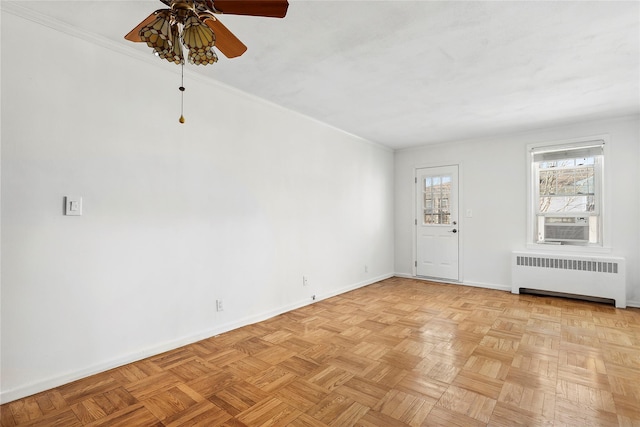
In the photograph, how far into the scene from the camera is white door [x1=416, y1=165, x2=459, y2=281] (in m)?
5.57

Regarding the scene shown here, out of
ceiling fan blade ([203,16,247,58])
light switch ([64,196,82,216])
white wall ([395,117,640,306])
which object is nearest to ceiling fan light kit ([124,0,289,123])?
ceiling fan blade ([203,16,247,58])

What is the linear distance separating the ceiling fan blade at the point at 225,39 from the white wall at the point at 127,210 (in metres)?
1.29

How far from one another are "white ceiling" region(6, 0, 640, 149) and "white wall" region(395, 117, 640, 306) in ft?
1.54

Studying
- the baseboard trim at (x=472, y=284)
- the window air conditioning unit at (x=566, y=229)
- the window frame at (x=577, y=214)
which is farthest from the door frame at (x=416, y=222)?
the window air conditioning unit at (x=566, y=229)

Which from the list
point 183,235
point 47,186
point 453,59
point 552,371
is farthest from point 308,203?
point 552,371

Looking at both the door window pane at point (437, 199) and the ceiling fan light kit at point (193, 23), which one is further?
the door window pane at point (437, 199)

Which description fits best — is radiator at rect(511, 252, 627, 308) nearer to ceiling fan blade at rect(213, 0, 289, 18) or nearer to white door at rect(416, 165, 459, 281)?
white door at rect(416, 165, 459, 281)

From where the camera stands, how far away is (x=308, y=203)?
169 inches

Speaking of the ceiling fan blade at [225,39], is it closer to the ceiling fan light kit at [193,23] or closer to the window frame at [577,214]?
the ceiling fan light kit at [193,23]

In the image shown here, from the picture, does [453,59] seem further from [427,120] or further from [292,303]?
[292,303]

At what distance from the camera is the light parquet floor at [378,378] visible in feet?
6.17

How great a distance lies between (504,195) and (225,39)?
15.9 ft

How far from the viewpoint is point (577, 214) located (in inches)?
180

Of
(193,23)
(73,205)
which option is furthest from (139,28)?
(73,205)
